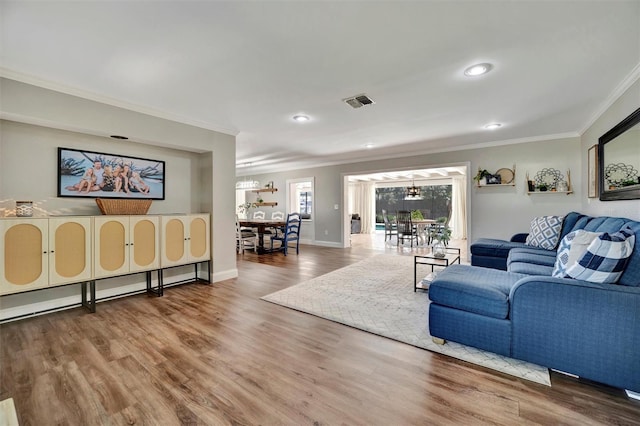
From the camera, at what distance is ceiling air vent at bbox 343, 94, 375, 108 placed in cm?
310

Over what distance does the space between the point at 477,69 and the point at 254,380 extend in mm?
3115

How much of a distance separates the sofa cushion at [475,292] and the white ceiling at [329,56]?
1.85 meters

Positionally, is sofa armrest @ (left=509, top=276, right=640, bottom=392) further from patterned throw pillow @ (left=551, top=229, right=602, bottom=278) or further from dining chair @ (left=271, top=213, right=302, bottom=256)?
dining chair @ (left=271, top=213, right=302, bottom=256)

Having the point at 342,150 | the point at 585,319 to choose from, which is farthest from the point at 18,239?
the point at 342,150

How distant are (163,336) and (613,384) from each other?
328 centimetres

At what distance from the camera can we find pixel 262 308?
3.12 metres

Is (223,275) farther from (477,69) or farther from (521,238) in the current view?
(521,238)

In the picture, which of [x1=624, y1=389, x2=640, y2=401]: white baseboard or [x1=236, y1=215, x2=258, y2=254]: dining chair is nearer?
[x1=624, y1=389, x2=640, y2=401]: white baseboard

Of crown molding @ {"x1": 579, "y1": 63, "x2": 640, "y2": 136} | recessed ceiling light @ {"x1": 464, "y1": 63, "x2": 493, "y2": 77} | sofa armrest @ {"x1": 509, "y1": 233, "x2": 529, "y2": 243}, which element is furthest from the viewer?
sofa armrest @ {"x1": 509, "y1": 233, "x2": 529, "y2": 243}

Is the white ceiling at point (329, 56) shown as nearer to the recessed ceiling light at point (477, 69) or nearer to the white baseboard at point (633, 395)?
the recessed ceiling light at point (477, 69)

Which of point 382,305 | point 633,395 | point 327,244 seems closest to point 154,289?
point 382,305

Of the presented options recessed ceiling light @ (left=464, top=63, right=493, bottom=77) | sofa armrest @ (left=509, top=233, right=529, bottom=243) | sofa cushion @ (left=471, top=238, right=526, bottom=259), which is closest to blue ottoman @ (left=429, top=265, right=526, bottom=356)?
recessed ceiling light @ (left=464, top=63, right=493, bottom=77)

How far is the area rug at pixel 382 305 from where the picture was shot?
6.71 ft

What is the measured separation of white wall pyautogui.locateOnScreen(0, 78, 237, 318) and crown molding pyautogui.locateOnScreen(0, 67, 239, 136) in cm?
4
